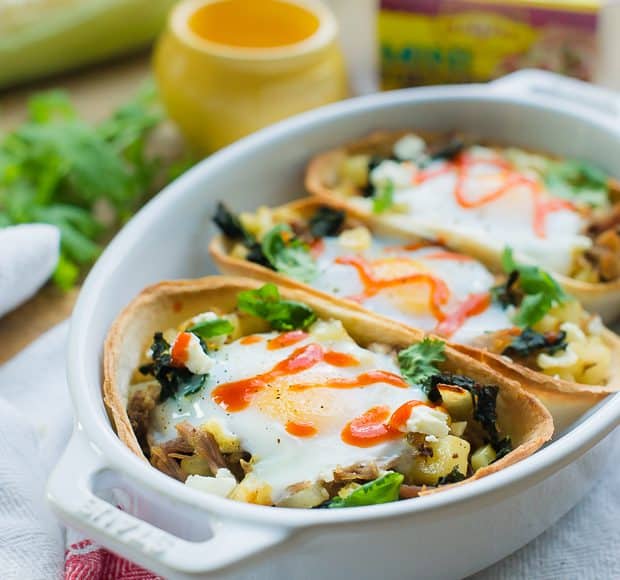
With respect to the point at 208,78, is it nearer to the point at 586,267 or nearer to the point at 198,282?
the point at 198,282

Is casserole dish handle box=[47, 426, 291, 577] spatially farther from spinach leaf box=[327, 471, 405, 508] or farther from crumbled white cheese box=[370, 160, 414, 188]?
crumbled white cheese box=[370, 160, 414, 188]

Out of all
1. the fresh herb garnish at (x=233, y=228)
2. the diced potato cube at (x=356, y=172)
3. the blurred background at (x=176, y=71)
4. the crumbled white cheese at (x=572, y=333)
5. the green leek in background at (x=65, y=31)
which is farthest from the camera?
the green leek in background at (x=65, y=31)

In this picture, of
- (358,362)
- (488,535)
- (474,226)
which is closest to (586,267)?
(474,226)

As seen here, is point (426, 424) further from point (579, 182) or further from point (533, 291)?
point (579, 182)

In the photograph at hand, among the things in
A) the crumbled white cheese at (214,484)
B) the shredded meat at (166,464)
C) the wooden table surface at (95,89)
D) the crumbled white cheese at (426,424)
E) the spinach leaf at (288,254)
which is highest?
the crumbled white cheese at (426,424)

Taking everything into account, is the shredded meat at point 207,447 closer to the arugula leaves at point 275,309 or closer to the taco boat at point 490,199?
the arugula leaves at point 275,309

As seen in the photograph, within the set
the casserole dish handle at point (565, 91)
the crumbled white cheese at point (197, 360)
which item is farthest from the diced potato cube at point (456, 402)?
the casserole dish handle at point (565, 91)
